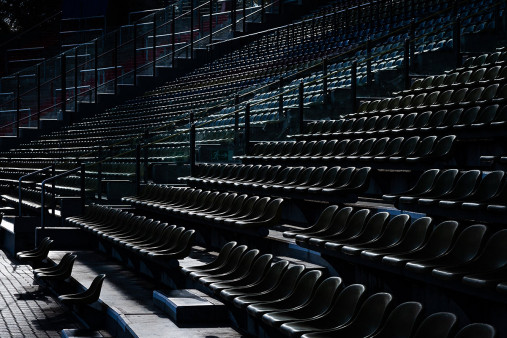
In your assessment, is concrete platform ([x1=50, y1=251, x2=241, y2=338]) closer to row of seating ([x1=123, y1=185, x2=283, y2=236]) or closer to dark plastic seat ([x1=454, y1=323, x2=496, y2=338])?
row of seating ([x1=123, y1=185, x2=283, y2=236])

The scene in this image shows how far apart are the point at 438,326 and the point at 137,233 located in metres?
6.09

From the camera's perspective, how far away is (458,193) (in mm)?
5539

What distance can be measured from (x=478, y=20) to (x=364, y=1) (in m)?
9.30

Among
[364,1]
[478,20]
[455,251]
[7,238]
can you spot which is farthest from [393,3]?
[455,251]

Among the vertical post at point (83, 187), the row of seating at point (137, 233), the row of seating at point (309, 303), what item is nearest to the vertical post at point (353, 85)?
the row of seating at point (137, 233)

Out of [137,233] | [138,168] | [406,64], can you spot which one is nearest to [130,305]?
[137,233]

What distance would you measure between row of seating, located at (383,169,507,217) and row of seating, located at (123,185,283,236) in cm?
145

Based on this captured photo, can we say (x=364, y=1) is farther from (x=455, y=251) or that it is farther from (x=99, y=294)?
(x=455, y=251)

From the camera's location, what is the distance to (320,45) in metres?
17.6

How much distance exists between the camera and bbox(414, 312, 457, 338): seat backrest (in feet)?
11.1

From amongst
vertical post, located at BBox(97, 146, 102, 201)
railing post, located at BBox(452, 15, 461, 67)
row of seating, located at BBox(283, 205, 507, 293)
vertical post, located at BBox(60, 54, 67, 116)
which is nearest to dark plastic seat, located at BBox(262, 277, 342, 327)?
row of seating, located at BBox(283, 205, 507, 293)

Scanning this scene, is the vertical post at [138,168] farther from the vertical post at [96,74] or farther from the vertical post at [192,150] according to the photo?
the vertical post at [96,74]

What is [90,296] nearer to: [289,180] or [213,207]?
[213,207]

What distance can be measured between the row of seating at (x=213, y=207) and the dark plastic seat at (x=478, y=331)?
3.92 meters
